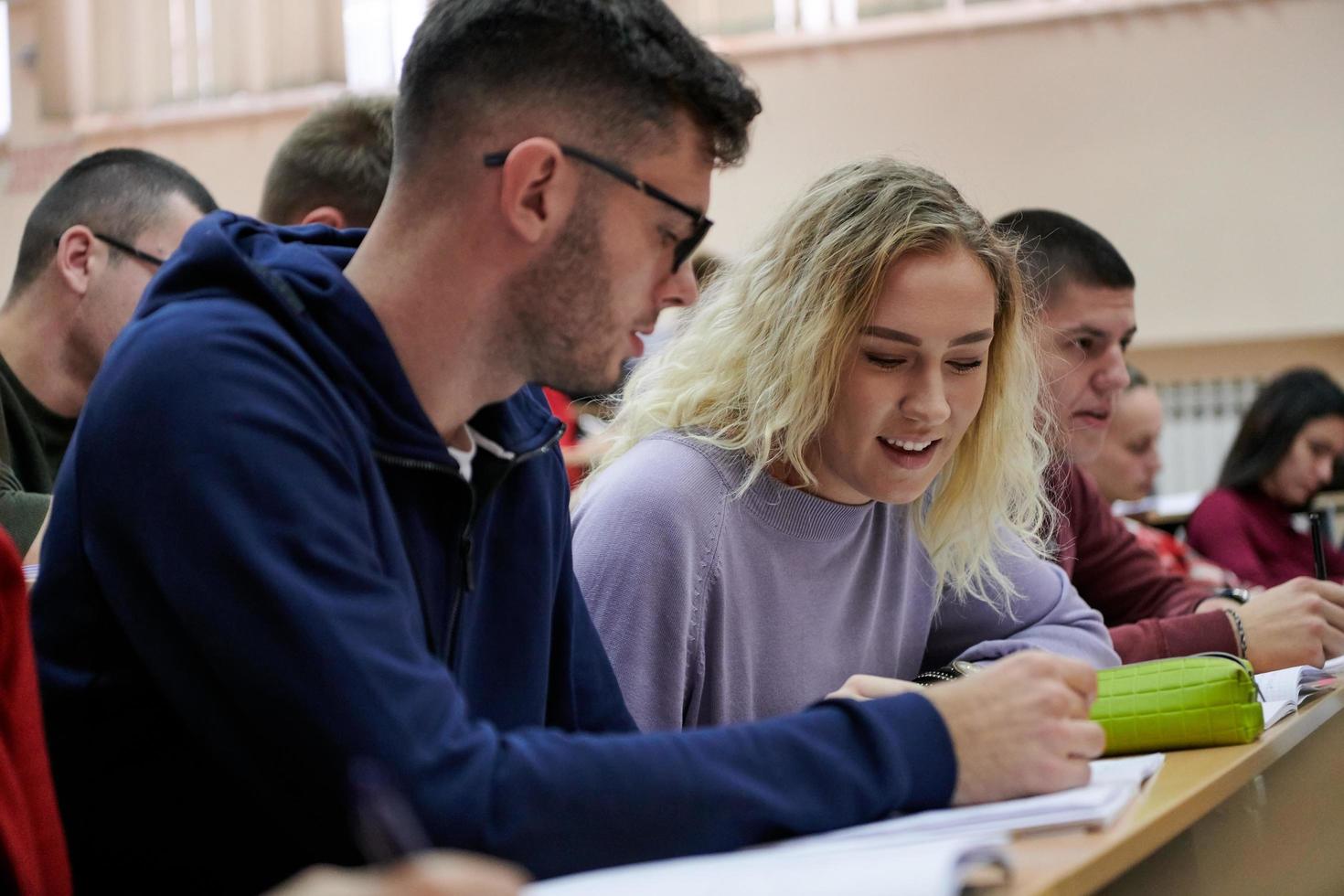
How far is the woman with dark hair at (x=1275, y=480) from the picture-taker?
407 centimetres

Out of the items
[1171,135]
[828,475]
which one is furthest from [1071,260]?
[1171,135]

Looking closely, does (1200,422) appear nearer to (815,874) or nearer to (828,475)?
(828,475)

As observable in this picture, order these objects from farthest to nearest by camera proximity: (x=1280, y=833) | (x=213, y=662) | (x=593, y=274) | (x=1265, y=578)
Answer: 1. (x=1265, y=578)
2. (x=1280, y=833)
3. (x=593, y=274)
4. (x=213, y=662)

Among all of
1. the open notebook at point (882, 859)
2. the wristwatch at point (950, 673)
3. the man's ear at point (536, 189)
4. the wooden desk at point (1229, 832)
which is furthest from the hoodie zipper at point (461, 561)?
the wristwatch at point (950, 673)

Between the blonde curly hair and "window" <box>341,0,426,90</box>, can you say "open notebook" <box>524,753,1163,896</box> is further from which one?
"window" <box>341,0,426,90</box>

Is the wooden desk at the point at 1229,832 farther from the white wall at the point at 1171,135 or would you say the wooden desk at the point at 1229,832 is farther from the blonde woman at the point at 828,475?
the white wall at the point at 1171,135

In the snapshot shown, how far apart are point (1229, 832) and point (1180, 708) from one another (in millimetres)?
115

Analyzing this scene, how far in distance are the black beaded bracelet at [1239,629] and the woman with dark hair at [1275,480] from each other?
2241 mm

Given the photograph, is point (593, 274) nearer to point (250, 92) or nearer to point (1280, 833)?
point (1280, 833)

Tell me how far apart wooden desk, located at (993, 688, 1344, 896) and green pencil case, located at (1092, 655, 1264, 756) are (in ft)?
0.07

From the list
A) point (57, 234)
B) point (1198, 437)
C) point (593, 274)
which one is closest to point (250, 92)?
point (57, 234)

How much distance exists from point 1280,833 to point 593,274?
0.89 m

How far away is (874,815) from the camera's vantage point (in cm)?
95

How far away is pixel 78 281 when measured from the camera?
98.5 inches
